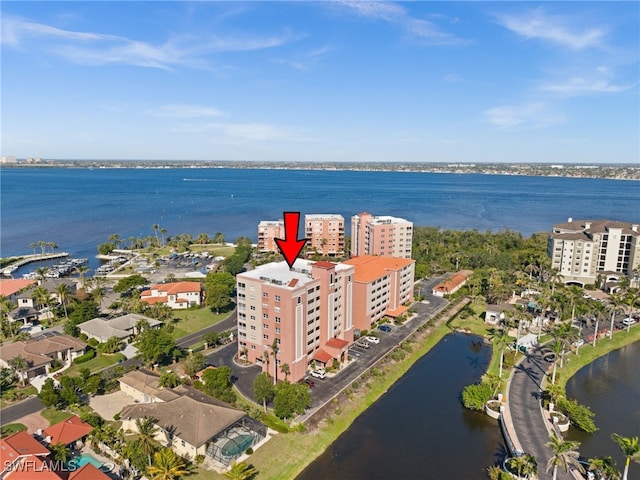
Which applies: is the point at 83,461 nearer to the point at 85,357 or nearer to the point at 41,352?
the point at 85,357

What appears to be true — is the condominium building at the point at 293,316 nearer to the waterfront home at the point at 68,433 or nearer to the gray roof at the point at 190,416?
the gray roof at the point at 190,416

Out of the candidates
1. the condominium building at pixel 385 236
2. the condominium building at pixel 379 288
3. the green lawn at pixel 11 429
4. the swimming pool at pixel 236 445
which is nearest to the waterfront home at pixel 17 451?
the green lawn at pixel 11 429

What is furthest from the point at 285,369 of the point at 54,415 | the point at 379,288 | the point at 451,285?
the point at 451,285

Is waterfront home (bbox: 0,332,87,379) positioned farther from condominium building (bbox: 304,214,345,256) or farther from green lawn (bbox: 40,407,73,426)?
condominium building (bbox: 304,214,345,256)

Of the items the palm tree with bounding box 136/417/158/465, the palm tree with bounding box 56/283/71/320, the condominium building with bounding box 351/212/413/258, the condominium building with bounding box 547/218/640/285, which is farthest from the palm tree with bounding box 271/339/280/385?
the condominium building with bounding box 547/218/640/285

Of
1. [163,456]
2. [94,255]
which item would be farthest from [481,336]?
[94,255]

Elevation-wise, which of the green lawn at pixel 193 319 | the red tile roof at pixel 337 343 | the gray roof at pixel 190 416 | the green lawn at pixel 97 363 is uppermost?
the red tile roof at pixel 337 343
